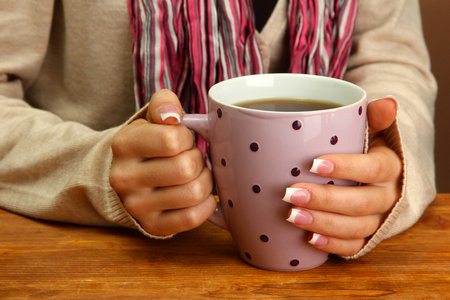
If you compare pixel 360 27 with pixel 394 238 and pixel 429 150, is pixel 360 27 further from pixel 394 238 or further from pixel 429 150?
pixel 394 238

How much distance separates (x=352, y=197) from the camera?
45 cm

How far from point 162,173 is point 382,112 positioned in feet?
0.72

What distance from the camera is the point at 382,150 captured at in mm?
504

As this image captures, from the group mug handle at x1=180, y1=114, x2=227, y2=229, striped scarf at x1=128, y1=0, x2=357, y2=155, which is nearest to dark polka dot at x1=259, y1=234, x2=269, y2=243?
mug handle at x1=180, y1=114, x2=227, y2=229

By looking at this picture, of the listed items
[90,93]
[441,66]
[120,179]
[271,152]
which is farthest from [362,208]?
[441,66]

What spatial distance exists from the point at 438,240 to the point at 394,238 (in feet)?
0.16

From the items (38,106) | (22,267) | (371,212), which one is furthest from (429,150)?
(38,106)

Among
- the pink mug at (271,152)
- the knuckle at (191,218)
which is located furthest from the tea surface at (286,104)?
the knuckle at (191,218)

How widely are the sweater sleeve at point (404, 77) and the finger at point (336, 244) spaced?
0.06 m

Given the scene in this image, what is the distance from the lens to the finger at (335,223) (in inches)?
16.8

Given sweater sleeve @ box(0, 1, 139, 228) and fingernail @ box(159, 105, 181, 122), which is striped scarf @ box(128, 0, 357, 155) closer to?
sweater sleeve @ box(0, 1, 139, 228)

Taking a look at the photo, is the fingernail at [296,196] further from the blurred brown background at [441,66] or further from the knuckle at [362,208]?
the blurred brown background at [441,66]

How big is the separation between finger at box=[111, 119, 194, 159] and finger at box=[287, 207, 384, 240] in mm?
120

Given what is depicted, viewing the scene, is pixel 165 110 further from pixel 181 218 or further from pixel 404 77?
pixel 404 77
